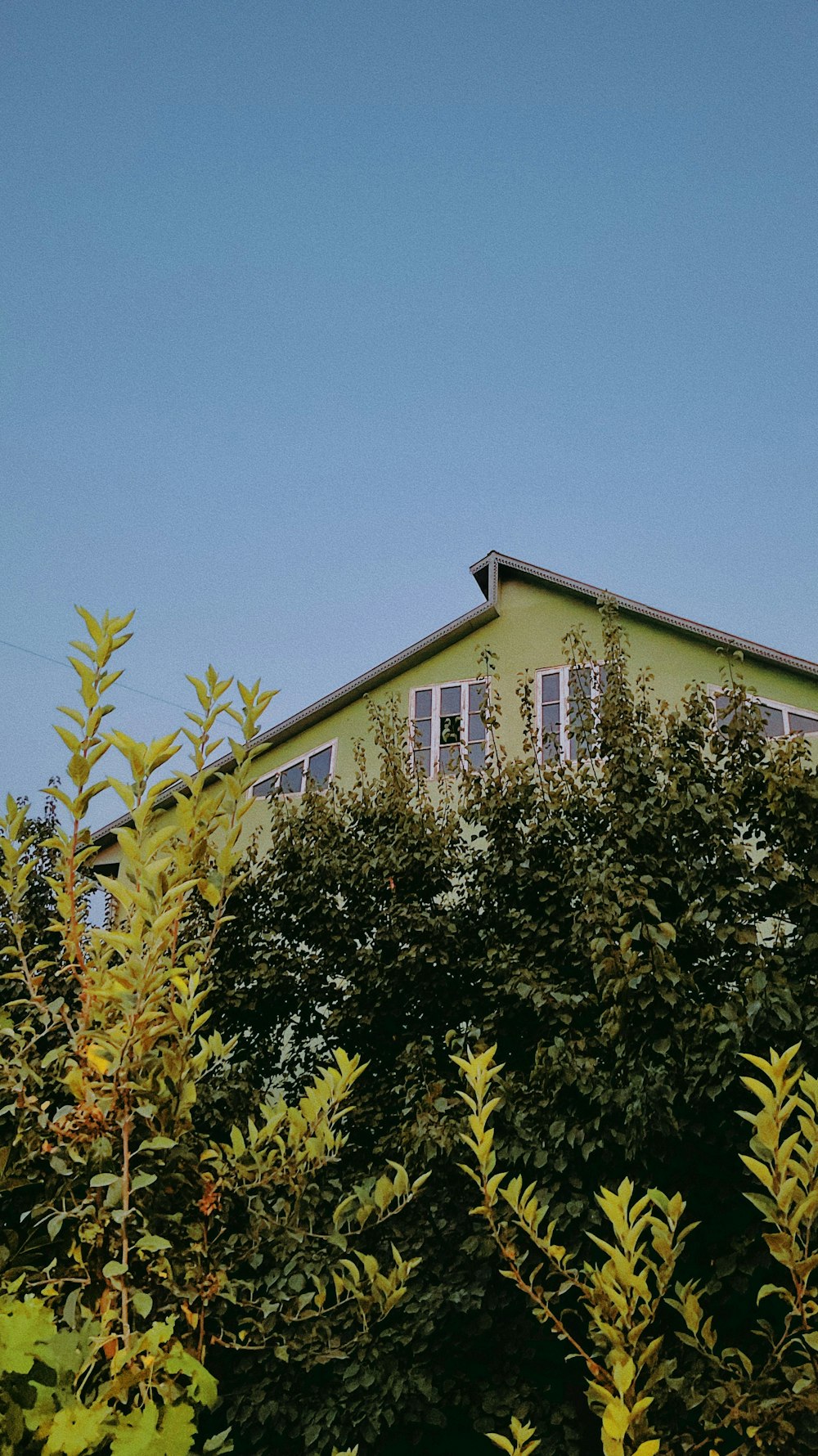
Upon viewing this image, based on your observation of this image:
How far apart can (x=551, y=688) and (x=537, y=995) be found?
1121cm

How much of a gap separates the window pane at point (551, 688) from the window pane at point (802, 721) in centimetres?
384

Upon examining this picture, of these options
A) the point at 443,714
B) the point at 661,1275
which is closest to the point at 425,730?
the point at 443,714

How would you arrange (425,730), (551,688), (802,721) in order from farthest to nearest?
(425,730)
(551,688)
(802,721)

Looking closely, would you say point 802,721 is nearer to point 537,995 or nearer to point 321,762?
point 321,762

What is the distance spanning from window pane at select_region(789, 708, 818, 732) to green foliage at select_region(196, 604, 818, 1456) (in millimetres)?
8406

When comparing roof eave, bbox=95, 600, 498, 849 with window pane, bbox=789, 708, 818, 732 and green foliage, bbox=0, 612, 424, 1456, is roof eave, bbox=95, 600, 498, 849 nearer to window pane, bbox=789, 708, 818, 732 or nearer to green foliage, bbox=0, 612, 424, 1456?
window pane, bbox=789, 708, 818, 732

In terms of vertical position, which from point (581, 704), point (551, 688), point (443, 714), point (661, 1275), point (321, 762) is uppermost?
point (551, 688)

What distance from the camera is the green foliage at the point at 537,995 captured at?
5.16 m

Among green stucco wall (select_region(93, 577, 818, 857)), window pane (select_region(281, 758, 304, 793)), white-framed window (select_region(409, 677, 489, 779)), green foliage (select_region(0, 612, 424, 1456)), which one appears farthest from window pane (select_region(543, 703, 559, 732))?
green foliage (select_region(0, 612, 424, 1456))

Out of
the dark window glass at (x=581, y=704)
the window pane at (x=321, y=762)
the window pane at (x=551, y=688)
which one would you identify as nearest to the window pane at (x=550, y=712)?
the window pane at (x=551, y=688)

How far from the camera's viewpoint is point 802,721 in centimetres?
1565

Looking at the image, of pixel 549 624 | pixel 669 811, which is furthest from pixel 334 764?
pixel 669 811

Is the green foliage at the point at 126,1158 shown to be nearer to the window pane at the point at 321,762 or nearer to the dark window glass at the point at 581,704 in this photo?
the dark window glass at the point at 581,704

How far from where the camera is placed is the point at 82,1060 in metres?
2.28
